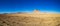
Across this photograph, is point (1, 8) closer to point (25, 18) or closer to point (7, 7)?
point (7, 7)

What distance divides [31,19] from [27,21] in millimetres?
148

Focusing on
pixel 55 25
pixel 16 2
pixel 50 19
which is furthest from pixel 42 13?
pixel 16 2

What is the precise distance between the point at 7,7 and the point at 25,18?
0.65 meters

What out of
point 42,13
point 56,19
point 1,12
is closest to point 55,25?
point 56,19

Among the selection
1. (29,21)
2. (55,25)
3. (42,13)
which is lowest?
(55,25)

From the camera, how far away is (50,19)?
3158mm

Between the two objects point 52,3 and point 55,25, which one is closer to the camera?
point 55,25

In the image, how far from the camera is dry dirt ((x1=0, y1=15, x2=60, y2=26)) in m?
2.99

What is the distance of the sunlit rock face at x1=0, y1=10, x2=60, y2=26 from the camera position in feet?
9.85

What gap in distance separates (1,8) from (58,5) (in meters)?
1.77

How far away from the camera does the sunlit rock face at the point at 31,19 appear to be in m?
3.00

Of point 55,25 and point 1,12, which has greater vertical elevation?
point 1,12

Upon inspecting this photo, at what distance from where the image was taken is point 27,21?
307 cm

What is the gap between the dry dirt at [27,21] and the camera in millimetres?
2994
